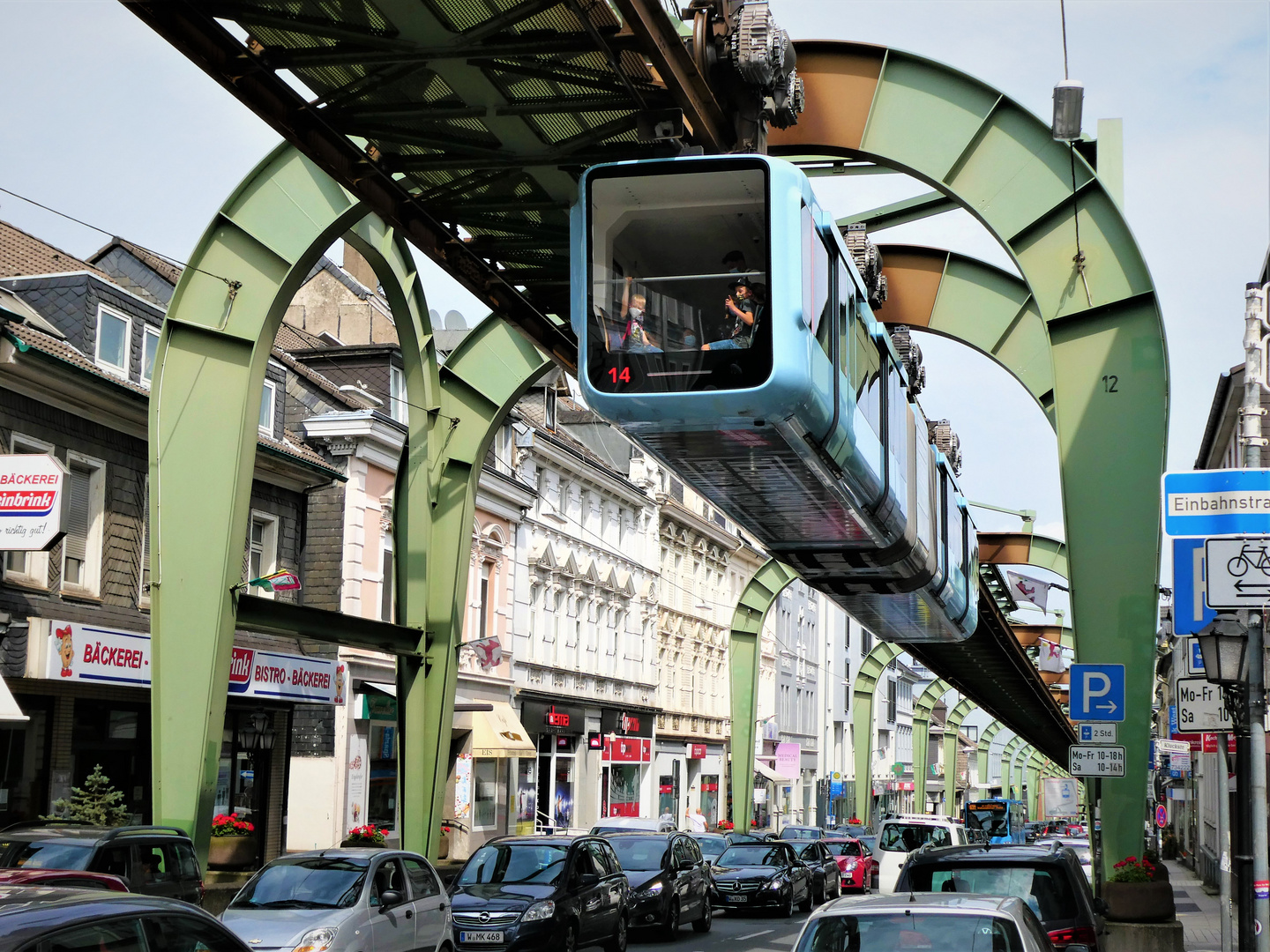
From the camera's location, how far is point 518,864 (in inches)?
758

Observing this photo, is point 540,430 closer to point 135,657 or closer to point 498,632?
point 498,632

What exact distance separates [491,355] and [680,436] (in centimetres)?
1147

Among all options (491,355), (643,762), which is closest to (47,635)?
(491,355)

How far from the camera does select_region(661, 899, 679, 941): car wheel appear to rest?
23609 mm

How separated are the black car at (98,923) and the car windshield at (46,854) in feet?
27.5

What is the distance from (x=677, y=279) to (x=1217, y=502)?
193 inches

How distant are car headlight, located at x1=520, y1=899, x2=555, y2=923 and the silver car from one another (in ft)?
4.78

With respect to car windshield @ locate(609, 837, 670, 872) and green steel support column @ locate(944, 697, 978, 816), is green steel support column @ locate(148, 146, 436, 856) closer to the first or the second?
car windshield @ locate(609, 837, 670, 872)

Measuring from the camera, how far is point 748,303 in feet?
33.8

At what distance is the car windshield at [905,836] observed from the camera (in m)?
34.4

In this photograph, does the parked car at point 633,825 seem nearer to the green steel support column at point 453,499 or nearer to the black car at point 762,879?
the black car at point 762,879

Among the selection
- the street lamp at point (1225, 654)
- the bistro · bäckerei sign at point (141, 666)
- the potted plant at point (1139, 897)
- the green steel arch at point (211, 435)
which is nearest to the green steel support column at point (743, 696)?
the bistro · bäckerei sign at point (141, 666)

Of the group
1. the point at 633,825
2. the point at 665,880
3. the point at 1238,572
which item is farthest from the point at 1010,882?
the point at 633,825

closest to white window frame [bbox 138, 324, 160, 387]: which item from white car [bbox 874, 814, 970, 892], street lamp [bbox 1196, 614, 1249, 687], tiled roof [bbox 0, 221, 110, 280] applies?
tiled roof [bbox 0, 221, 110, 280]
